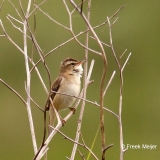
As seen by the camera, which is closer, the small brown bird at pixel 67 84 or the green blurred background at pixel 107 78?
the small brown bird at pixel 67 84

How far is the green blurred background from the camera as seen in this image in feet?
36.3

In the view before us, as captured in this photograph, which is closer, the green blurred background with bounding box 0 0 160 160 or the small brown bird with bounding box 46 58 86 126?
the small brown bird with bounding box 46 58 86 126

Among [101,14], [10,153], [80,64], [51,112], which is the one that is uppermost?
[101,14]

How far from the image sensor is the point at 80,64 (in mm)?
7176

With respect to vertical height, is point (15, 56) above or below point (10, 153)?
above

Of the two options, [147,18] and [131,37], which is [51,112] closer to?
[131,37]

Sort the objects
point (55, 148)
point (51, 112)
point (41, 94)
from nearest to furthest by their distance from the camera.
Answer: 1. point (51, 112)
2. point (55, 148)
3. point (41, 94)

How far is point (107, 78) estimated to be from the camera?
1192 centimetres

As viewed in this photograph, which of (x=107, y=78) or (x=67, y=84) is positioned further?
(x=107, y=78)

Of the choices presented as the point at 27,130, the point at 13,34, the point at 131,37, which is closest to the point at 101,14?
the point at 131,37

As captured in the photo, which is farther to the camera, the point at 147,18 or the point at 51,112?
the point at 147,18

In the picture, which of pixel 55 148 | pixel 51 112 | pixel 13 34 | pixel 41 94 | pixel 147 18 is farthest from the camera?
pixel 147 18

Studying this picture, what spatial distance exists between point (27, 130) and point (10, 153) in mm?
706

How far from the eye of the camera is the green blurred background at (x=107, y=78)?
1107cm
